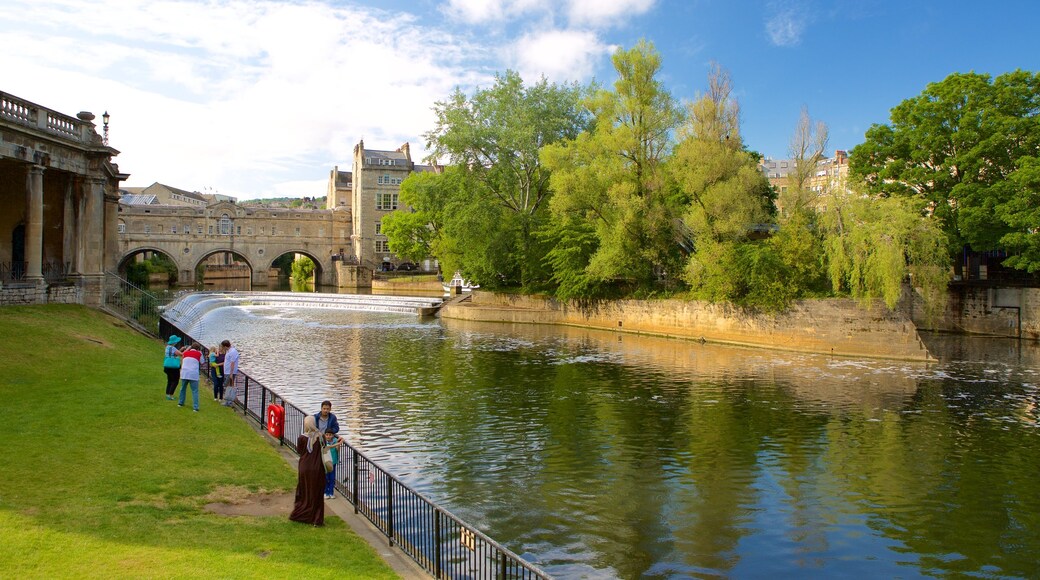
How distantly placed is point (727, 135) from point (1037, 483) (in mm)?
31771

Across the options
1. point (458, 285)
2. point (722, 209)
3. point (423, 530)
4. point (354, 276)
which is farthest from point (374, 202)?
point (423, 530)

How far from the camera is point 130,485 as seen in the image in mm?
11094

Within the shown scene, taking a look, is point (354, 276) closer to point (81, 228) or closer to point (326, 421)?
point (81, 228)

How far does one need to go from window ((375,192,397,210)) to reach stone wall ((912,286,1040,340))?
7931 centimetres

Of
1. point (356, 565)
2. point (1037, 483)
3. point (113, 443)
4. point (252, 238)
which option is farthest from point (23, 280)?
point (252, 238)

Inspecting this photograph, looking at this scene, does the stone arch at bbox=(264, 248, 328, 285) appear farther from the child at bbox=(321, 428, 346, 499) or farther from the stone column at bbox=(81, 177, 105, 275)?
the child at bbox=(321, 428, 346, 499)

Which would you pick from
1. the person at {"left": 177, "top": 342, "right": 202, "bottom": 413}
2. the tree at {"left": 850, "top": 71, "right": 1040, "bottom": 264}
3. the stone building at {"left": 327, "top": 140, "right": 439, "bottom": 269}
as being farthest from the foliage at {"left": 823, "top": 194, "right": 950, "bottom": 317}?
the stone building at {"left": 327, "top": 140, "right": 439, "bottom": 269}

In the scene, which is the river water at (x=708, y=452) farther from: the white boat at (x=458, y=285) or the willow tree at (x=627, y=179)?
the white boat at (x=458, y=285)

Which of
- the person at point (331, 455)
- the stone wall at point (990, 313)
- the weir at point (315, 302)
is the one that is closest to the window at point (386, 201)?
the weir at point (315, 302)

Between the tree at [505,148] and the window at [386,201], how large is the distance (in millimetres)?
54588

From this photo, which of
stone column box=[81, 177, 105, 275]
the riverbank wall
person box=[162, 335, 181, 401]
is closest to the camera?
person box=[162, 335, 181, 401]

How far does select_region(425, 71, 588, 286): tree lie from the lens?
55875 millimetres

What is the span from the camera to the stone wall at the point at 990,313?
4475 centimetres

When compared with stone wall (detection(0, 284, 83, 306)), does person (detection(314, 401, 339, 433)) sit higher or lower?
lower
